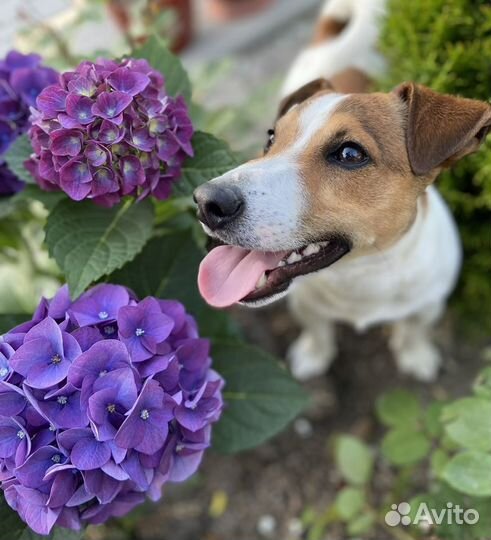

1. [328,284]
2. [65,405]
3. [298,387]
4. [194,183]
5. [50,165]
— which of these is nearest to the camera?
[65,405]

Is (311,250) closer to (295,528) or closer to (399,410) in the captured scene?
(399,410)

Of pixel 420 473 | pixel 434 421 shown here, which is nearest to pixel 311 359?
pixel 420 473

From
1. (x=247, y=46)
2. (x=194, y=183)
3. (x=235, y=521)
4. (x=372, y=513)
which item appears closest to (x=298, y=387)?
(x=194, y=183)

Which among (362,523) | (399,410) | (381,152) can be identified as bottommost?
(362,523)

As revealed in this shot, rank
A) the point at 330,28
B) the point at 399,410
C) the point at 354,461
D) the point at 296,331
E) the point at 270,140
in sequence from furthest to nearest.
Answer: the point at 330,28, the point at 296,331, the point at 354,461, the point at 399,410, the point at 270,140

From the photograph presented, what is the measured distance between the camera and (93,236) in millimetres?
1478

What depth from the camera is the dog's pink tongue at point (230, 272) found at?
1.52m

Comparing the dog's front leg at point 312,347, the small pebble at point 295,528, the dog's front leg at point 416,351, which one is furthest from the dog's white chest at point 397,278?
the small pebble at point 295,528

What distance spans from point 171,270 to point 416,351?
4.56 feet

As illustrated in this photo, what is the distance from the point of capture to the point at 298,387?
164 centimetres

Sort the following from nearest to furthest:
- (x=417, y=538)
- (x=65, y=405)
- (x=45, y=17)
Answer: (x=65, y=405)
(x=417, y=538)
(x=45, y=17)

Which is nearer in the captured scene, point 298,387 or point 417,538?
point 298,387

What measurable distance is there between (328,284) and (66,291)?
1.00 meters

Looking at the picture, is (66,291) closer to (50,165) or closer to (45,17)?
(50,165)
